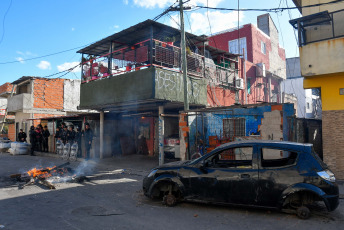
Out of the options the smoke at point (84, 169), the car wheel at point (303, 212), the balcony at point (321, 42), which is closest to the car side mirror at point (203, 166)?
the car wheel at point (303, 212)

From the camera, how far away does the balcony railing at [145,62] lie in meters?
11.6

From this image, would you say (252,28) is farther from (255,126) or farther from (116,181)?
(116,181)

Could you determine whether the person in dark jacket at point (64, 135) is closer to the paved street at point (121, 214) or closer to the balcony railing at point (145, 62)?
the balcony railing at point (145, 62)

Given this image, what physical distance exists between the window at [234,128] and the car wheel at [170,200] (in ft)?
15.6

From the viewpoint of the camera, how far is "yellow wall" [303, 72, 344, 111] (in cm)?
911

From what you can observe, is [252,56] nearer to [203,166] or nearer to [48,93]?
[203,166]

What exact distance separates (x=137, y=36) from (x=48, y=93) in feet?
53.5

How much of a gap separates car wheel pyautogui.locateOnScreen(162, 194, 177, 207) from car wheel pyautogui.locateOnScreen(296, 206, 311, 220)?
249 centimetres

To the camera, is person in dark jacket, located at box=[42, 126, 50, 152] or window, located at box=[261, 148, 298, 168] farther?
person in dark jacket, located at box=[42, 126, 50, 152]

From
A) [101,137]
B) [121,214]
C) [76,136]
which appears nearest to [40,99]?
[76,136]

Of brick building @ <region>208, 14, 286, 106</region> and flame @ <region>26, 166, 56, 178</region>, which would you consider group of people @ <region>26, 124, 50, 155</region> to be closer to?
flame @ <region>26, 166, 56, 178</region>

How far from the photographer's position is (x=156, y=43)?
11469 mm

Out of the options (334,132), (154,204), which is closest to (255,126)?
(334,132)

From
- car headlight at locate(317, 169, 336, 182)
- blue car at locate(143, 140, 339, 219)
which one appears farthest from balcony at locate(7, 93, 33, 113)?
car headlight at locate(317, 169, 336, 182)
